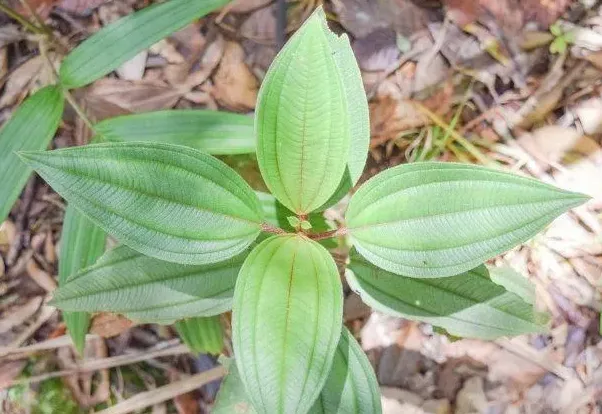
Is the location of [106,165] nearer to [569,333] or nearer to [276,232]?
[276,232]

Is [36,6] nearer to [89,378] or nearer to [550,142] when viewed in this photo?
[89,378]

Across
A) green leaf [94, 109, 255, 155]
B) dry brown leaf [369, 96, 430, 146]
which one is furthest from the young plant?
dry brown leaf [369, 96, 430, 146]

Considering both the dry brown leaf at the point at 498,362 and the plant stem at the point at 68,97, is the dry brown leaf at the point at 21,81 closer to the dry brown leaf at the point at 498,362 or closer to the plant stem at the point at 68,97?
the plant stem at the point at 68,97

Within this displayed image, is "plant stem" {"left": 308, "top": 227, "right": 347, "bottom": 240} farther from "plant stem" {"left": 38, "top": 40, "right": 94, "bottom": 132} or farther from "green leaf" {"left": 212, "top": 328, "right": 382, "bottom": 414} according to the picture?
"plant stem" {"left": 38, "top": 40, "right": 94, "bottom": 132}

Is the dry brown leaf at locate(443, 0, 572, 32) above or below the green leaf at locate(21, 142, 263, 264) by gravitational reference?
below

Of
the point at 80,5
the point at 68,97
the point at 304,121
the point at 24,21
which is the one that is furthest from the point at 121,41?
the point at 304,121

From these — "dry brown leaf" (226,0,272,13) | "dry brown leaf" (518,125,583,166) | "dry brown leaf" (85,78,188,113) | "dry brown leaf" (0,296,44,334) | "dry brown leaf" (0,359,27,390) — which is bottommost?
"dry brown leaf" (0,359,27,390)

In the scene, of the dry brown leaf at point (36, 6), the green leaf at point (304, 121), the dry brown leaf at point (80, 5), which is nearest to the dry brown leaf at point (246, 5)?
the dry brown leaf at point (80, 5)

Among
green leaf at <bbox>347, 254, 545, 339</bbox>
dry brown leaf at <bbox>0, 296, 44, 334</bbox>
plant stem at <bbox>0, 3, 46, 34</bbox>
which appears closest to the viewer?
green leaf at <bbox>347, 254, 545, 339</bbox>
